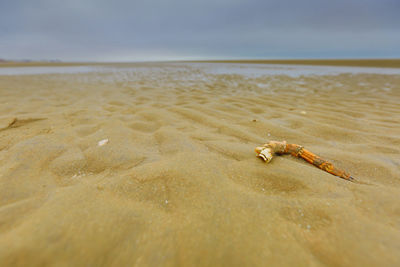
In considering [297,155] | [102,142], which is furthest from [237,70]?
[102,142]

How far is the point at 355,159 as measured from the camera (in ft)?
4.79

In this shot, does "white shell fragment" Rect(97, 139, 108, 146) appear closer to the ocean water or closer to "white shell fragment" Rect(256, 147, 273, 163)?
"white shell fragment" Rect(256, 147, 273, 163)

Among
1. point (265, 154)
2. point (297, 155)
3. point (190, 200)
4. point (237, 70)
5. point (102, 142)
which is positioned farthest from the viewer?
point (237, 70)

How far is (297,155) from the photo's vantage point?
4.86 ft

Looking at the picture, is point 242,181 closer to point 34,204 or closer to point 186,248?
point 186,248

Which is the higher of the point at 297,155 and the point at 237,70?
the point at 297,155

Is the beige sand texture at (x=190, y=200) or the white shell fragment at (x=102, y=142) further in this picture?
the white shell fragment at (x=102, y=142)

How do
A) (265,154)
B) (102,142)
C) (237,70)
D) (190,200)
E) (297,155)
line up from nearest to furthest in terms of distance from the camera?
1. (190,200)
2. (265,154)
3. (297,155)
4. (102,142)
5. (237,70)

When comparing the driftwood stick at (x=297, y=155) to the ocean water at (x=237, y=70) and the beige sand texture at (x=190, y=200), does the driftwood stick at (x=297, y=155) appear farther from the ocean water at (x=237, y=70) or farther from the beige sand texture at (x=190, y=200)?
the ocean water at (x=237, y=70)

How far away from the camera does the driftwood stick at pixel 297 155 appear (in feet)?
4.18

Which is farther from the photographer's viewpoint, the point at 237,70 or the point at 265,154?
the point at 237,70

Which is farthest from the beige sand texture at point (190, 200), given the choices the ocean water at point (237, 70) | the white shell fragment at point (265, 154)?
the ocean water at point (237, 70)

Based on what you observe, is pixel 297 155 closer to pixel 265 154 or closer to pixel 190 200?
pixel 265 154

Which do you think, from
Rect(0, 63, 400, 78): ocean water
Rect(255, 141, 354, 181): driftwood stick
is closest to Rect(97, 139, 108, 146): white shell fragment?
Rect(255, 141, 354, 181): driftwood stick
